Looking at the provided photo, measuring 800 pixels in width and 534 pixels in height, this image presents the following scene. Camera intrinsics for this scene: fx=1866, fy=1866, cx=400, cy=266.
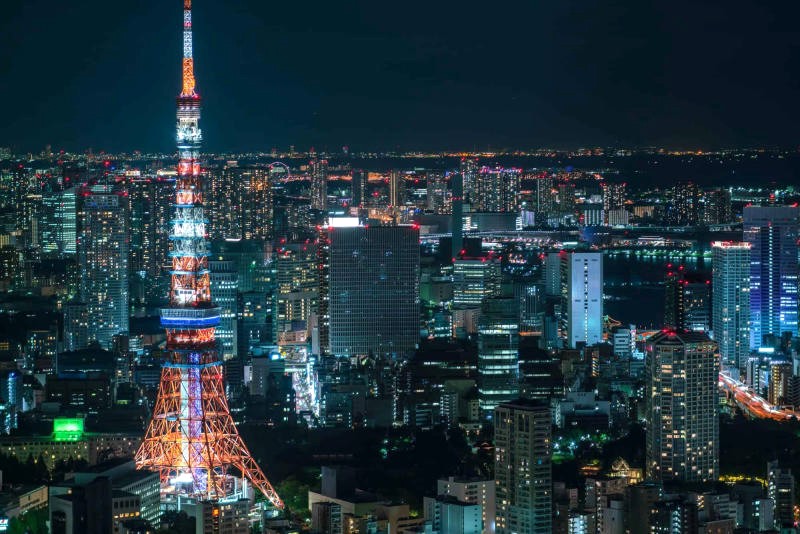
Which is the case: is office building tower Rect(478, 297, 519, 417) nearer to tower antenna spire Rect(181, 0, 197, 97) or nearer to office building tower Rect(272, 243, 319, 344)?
office building tower Rect(272, 243, 319, 344)

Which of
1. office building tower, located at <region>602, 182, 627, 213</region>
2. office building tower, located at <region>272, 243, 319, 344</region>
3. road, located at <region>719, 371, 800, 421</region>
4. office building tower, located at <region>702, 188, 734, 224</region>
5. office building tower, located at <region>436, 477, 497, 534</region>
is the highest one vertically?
office building tower, located at <region>602, 182, 627, 213</region>

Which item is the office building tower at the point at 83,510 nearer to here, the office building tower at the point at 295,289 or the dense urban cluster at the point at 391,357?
the dense urban cluster at the point at 391,357

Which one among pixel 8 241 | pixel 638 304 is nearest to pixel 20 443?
pixel 8 241

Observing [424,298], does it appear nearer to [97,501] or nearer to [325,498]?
[325,498]

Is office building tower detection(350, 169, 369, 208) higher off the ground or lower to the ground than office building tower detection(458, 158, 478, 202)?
lower

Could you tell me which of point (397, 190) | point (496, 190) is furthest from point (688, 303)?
point (496, 190)

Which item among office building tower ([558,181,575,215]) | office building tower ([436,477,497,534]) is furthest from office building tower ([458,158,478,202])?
office building tower ([436,477,497,534])
